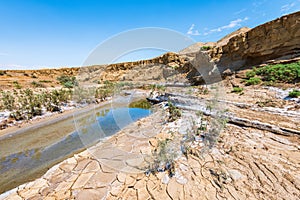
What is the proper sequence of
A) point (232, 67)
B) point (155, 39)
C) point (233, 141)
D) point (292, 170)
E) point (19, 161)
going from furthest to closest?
point (232, 67) < point (155, 39) < point (19, 161) < point (233, 141) < point (292, 170)

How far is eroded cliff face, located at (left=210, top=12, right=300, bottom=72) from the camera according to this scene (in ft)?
28.6

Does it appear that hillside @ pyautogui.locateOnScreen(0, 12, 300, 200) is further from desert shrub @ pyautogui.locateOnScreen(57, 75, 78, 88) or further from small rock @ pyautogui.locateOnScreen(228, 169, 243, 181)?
desert shrub @ pyautogui.locateOnScreen(57, 75, 78, 88)

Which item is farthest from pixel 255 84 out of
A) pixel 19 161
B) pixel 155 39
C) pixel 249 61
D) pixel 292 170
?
pixel 19 161

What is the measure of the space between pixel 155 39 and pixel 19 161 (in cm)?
517

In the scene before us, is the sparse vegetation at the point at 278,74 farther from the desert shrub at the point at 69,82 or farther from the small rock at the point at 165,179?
the desert shrub at the point at 69,82

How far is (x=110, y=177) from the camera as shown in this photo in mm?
2434

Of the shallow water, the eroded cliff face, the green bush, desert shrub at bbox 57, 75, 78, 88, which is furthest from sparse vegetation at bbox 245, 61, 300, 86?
desert shrub at bbox 57, 75, 78, 88

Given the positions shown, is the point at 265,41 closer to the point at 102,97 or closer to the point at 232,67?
the point at 232,67

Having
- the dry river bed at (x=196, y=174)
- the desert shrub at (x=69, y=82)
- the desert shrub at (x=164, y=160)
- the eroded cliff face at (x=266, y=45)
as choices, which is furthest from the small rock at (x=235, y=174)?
the desert shrub at (x=69, y=82)

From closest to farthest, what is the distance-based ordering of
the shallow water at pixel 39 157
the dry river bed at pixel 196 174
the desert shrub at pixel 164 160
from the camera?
1. the dry river bed at pixel 196 174
2. the desert shrub at pixel 164 160
3. the shallow water at pixel 39 157

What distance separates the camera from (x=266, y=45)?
981 centimetres

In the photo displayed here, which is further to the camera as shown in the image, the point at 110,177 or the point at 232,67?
the point at 232,67

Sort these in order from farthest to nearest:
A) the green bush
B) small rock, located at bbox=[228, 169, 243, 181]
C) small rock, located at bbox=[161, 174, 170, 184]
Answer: the green bush
small rock, located at bbox=[161, 174, 170, 184]
small rock, located at bbox=[228, 169, 243, 181]

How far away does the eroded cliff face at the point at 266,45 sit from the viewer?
28.6ft
